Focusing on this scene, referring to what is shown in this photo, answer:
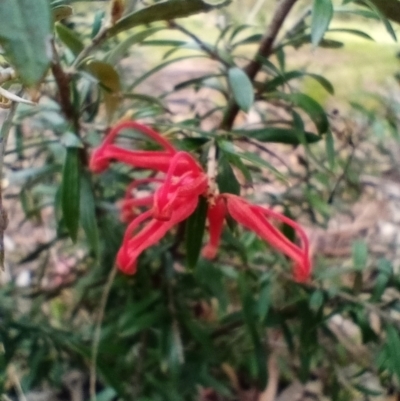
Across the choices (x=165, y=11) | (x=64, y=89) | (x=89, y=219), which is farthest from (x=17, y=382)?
(x=165, y=11)

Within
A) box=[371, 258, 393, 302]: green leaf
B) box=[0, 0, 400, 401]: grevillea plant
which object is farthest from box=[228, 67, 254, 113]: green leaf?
box=[371, 258, 393, 302]: green leaf

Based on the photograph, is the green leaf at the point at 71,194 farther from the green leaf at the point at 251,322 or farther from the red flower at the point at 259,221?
the green leaf at the point at 251,322

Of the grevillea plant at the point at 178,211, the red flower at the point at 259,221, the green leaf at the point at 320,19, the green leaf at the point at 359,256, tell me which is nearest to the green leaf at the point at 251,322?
the grevillea plant at the point at 178,211

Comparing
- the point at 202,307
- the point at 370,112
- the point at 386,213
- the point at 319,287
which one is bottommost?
the point at 202,307

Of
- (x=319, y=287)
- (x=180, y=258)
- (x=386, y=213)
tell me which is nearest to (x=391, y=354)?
(x=319, y=287)

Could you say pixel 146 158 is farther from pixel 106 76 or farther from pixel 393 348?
pixel 393 348

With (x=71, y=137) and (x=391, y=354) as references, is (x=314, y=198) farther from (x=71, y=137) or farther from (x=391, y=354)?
(x=71, y=137)

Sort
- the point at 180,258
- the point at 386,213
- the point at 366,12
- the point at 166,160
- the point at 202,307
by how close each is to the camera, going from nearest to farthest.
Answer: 1. the point at 166,160
2. the point at 366,12
3. the point at 180,258
4. the point at 202,307
5. the point at 386,213

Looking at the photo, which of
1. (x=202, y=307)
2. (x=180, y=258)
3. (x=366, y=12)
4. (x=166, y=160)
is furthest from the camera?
(x=202, y=307)
